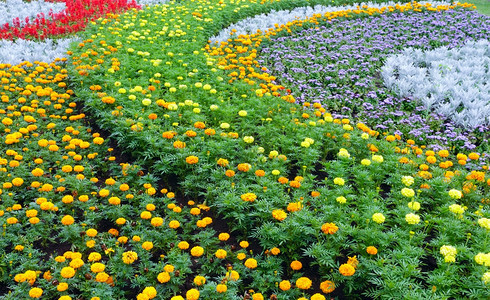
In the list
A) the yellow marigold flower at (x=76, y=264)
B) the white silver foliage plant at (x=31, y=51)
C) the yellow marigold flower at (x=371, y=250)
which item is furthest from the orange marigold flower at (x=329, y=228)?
the white silver foliage plant at (x=31, y=51)

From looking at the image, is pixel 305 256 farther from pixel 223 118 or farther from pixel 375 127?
pixel 375 127

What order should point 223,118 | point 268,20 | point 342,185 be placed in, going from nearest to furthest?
point 342,185 → point 223,118 → point 268,20

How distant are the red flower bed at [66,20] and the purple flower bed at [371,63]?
4.68 meters

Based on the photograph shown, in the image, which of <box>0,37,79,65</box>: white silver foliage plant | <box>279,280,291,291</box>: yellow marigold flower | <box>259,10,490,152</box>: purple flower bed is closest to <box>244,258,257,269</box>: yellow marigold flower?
<box>279,280,291,291</box>: yellow marigold flower

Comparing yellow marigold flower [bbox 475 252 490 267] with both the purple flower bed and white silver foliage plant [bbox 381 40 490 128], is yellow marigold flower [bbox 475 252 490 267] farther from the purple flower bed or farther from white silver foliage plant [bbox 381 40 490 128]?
white silver foliage plant [bbox 381 40 490 128]

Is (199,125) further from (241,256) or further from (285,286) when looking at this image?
(285,286)

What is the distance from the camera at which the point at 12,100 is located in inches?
231

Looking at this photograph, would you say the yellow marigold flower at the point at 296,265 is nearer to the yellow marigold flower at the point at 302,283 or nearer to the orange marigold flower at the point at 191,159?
the yellow marigold flower at the point at 302,283

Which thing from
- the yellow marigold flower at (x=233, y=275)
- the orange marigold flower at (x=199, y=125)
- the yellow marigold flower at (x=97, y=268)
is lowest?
the yellow marigold flower at (x=233, y=275)

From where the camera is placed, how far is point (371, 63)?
8.66m

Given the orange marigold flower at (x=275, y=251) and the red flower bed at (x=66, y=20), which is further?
the red flower bed at (x=66, y=20)

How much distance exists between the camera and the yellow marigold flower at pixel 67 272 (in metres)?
3.06

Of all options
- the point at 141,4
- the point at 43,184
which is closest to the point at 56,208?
the point at 43,184

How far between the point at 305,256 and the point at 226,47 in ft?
18.8
